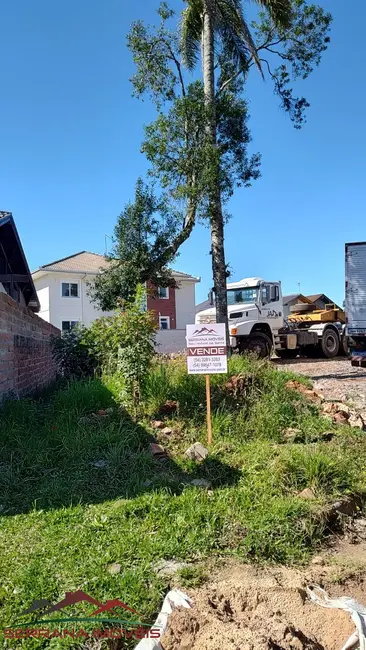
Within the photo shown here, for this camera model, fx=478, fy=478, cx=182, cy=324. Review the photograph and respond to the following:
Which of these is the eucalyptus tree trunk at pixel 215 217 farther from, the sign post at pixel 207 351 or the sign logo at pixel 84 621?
the sign logo at pixel 84 621

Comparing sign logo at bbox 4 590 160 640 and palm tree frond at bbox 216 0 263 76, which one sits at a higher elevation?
palm tree frond at bbox 216 0 263 76

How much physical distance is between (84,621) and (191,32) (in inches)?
648

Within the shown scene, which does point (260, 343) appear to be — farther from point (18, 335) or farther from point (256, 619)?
point (256, 619)

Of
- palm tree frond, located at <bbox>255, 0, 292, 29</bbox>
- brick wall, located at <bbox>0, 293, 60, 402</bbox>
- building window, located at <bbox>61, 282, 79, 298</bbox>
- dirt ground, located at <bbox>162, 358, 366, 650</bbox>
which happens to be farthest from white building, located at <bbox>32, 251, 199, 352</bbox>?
dirt ground, located at <bbox>162, 358, 366, 650</bbox>

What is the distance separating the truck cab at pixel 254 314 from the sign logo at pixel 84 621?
46.6 feet

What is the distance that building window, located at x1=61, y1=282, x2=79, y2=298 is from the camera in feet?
107

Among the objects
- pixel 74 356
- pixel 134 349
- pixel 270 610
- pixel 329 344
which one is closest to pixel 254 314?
pixel 329 344

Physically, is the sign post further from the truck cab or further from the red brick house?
the truck cab

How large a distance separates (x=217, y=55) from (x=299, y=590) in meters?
15.9

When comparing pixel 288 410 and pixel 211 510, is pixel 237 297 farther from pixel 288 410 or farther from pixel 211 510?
pixel 211 510

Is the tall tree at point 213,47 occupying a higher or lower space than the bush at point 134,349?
higher

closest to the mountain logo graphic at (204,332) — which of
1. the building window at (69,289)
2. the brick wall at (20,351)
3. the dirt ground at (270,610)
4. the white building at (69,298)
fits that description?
the brick wall at (20,351)

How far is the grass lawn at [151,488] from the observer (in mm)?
3049

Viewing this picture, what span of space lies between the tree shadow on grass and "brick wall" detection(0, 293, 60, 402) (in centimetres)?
76
